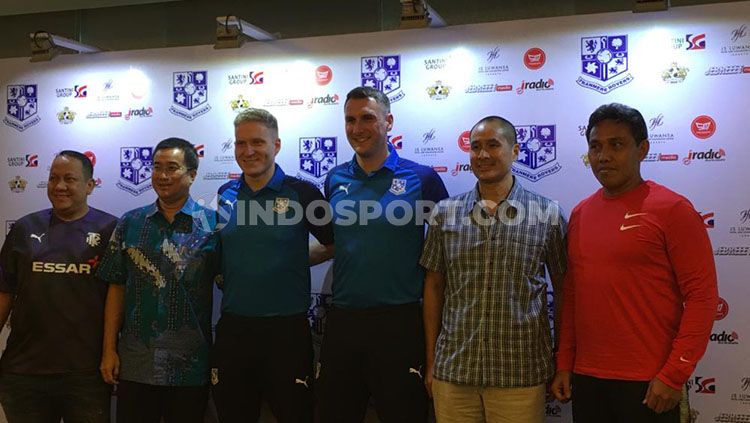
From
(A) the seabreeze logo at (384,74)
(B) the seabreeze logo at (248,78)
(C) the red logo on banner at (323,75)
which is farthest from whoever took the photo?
(B) the seabreeze logo at (248,78)

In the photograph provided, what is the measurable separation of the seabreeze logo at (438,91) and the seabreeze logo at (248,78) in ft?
3.09

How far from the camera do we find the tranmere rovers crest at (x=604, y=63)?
3072 mm

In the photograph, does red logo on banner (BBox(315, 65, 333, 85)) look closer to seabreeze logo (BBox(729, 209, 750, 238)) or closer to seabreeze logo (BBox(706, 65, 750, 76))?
seabreeze logo (BBox(706, 65, 750, 76))

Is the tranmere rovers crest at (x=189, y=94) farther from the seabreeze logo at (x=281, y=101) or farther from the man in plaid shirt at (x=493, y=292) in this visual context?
the man in plaid shirt at (x=493, y=292)

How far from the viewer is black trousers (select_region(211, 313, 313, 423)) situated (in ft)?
9.53

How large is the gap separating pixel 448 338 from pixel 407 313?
9.5 inches

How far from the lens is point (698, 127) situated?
298 cm

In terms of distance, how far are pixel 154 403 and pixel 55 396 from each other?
0.55 m

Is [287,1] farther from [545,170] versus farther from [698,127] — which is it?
[698,127]

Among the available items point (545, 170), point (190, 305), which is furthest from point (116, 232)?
point (545, 170)

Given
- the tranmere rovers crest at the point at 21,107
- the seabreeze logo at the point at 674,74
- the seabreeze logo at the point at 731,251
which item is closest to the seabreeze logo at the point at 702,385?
the seabreeze logo at the point at 731,251

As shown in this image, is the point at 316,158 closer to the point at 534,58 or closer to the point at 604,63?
the point at 534,58

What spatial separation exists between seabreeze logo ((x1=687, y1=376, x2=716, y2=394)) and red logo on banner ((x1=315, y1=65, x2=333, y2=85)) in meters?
2.31

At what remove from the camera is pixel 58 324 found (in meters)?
3.18
